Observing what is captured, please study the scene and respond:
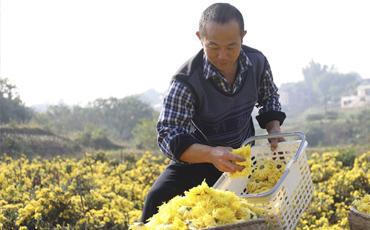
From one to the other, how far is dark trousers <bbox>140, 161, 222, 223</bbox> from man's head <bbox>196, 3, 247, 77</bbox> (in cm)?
64

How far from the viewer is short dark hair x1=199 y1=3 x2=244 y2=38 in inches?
87.8

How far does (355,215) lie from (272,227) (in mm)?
454

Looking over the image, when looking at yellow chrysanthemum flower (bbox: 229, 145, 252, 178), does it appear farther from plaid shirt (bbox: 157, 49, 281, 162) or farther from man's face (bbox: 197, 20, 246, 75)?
man's face (bbox: 197, 20, 246, 75)

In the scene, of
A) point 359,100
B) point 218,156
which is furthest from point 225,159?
point 359,100

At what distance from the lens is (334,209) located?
533 centimetres

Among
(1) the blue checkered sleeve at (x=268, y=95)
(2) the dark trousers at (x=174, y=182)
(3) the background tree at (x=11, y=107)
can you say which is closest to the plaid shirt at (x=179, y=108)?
(2) the dark trousers at (x=174, y=182)

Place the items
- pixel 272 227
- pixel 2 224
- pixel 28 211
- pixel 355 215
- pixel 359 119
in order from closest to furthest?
pixel 272 227, pixel 355 215, pixel 2 224, pixel 28 211, pixel 359 119

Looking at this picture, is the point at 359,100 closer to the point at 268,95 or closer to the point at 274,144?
the point at 268,95

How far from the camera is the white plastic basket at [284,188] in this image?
6.35ft

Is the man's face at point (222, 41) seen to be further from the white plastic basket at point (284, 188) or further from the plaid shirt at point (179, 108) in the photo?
the white plastic basket at point (284, 188)

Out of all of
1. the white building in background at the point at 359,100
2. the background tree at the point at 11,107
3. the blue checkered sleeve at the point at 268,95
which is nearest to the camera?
the blue checkered sleeve at the point at 268,95

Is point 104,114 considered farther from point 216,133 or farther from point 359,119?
point 216,133

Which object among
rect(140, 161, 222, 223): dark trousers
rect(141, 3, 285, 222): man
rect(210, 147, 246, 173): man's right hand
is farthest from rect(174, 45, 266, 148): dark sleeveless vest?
rect(210, 147, 246, 173): man's right hand

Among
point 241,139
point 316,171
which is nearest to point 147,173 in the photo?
point 316,171
